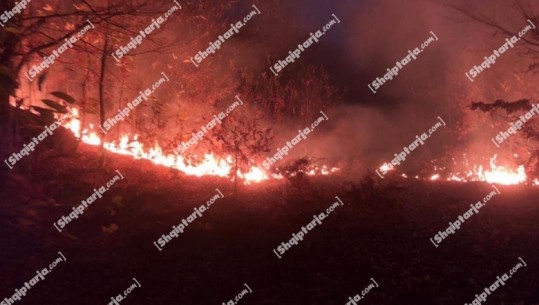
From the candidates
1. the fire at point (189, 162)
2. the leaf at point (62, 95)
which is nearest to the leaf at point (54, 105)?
the leaf at point (62, 95)

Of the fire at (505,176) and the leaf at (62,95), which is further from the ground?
the leaf at (62,95)

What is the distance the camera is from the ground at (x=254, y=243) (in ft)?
27.1

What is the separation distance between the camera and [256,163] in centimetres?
1342

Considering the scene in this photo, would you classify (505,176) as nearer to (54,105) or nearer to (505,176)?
(505,176)

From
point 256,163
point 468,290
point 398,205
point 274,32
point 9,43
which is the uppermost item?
point 274,32

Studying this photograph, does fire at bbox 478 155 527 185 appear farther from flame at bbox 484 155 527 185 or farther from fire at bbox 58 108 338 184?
fire at bbox 58 108 338 184

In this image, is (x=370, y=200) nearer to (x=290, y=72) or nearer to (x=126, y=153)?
(x=126, y=153)

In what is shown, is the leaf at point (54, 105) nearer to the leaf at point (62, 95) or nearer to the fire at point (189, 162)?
the leaf at point (62, 95)

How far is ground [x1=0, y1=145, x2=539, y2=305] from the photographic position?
27.1 feet

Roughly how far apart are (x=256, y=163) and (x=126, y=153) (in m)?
4.61

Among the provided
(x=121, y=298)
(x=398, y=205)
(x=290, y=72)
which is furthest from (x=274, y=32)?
(x=121, y=298)

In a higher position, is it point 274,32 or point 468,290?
point 274,32

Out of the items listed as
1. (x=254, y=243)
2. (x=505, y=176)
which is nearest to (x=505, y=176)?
(x=505, y=176)

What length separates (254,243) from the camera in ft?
32.8
